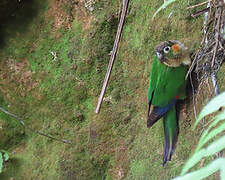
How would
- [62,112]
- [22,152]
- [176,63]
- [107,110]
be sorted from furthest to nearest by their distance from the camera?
[22,152] < [62,112] < [107,110] < [176,63]

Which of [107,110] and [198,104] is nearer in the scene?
[198,104]

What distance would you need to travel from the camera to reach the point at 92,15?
1650 millimetres

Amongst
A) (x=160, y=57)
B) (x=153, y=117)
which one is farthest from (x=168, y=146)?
(x=160, y=57)

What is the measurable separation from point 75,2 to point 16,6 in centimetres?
46

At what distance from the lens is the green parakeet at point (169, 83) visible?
107 centimetres

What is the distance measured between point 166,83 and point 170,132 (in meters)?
0.27

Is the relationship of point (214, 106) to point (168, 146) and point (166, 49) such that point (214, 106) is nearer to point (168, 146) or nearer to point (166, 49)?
point (166, 49)

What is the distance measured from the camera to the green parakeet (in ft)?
3.50

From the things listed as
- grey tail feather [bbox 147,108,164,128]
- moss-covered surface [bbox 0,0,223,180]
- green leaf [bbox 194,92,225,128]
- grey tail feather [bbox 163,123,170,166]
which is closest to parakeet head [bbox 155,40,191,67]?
moss-covered surface [bbox 0,0,223,180]

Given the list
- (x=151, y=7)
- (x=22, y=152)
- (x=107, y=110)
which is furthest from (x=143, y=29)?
(x=22, y=152)

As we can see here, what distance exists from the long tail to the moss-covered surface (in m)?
0.03

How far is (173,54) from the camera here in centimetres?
106

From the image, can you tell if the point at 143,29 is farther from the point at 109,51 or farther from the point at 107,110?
the point at 107,110

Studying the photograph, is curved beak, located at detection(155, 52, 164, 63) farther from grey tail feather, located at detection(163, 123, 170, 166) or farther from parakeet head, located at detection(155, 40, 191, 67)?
grey tail feather, located at detection(163, 123, 170, 166)
